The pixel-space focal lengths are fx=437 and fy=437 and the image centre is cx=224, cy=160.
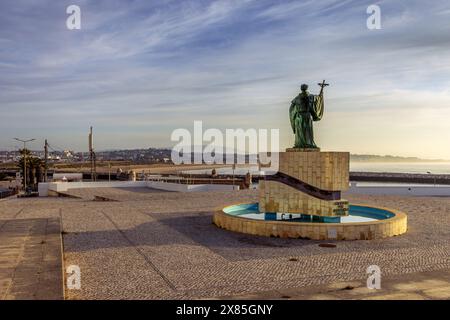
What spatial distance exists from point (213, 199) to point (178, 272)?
610 inches

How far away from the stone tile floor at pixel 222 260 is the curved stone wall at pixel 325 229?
13.9 inches

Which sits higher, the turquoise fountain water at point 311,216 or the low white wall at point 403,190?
the turquoise fountain water at point 311,216

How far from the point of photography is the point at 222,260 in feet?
35.4

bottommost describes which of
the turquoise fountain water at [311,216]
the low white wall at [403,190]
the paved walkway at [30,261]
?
the low white wall at [403,190]

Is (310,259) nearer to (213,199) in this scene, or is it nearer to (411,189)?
(213,199)

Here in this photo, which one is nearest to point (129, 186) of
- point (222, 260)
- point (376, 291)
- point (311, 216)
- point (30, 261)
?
point (311, 216)

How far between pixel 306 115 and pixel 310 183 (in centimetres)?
258

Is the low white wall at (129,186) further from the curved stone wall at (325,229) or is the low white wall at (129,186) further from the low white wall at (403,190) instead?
the curved stone wall at (325,229)

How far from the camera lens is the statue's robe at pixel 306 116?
16.2 meters

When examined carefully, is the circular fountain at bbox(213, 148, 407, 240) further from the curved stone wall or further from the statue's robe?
the statue's robe

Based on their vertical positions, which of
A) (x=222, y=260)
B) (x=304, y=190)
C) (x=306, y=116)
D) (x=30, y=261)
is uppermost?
(x=306, y=116)

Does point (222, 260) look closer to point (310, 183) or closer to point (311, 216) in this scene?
point (310, 183)

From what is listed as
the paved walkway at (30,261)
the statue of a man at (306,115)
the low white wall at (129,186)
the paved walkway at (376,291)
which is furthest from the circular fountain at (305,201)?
the low white wall at (129,186)

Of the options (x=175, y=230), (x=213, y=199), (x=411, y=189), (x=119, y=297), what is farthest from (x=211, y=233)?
(x=411, y=189)
